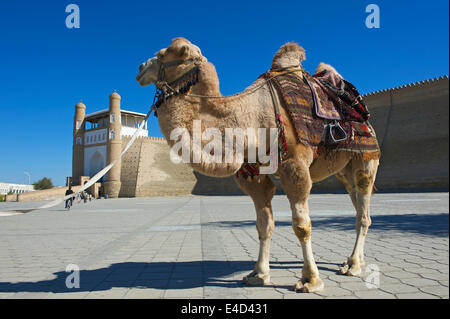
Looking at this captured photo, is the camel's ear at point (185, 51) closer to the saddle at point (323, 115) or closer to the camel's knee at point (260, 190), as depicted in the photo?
the saddle at point (323, 115)

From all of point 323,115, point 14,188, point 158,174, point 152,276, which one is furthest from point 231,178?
point 14,188

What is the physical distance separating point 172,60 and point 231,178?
145ft

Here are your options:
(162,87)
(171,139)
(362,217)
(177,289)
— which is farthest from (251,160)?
(362,217)

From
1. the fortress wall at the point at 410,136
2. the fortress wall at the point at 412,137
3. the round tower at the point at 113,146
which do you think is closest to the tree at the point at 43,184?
the round tower at the point at 113,146

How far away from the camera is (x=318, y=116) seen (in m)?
2.82

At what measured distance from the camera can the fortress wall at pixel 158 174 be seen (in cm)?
4581

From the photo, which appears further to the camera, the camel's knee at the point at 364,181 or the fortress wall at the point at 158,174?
the fortress wall at the point at 158,174

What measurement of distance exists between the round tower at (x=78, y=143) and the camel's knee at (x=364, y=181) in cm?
5329

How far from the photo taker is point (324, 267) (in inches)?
138

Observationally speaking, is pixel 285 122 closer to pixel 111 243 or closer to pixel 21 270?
pixel 21 270
